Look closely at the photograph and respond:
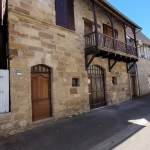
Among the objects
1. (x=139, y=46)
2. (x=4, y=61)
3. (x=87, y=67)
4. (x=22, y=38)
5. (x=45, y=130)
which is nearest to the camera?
(x=45, y=130)

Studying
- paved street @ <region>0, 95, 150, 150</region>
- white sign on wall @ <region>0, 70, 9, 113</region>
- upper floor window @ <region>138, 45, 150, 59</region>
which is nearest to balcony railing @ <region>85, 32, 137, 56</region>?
paved street @ <region>0, 95, 150, 150</region>

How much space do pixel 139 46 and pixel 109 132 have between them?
12532 mm

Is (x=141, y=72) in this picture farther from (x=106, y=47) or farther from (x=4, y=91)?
(x=4, y=91)

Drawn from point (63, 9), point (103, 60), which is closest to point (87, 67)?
point (103, 60)

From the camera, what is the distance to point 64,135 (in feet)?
13.6

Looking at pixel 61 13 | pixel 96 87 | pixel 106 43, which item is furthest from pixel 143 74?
pixel 61 13

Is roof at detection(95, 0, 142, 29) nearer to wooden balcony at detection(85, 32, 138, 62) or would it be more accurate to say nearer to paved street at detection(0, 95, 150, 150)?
wooden balcony at detection(85, 32, 138, 62)

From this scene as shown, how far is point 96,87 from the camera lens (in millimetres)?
8156

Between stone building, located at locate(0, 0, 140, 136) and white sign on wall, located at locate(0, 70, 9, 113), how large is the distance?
127 mm

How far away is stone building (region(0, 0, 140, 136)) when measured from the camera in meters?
4.72

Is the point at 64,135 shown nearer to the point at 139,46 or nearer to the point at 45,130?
the point at 45,130

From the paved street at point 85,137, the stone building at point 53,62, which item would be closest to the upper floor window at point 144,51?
the stone building at point 53,62

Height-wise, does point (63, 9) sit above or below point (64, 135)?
above

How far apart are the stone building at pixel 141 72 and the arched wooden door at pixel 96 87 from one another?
4.84 m
